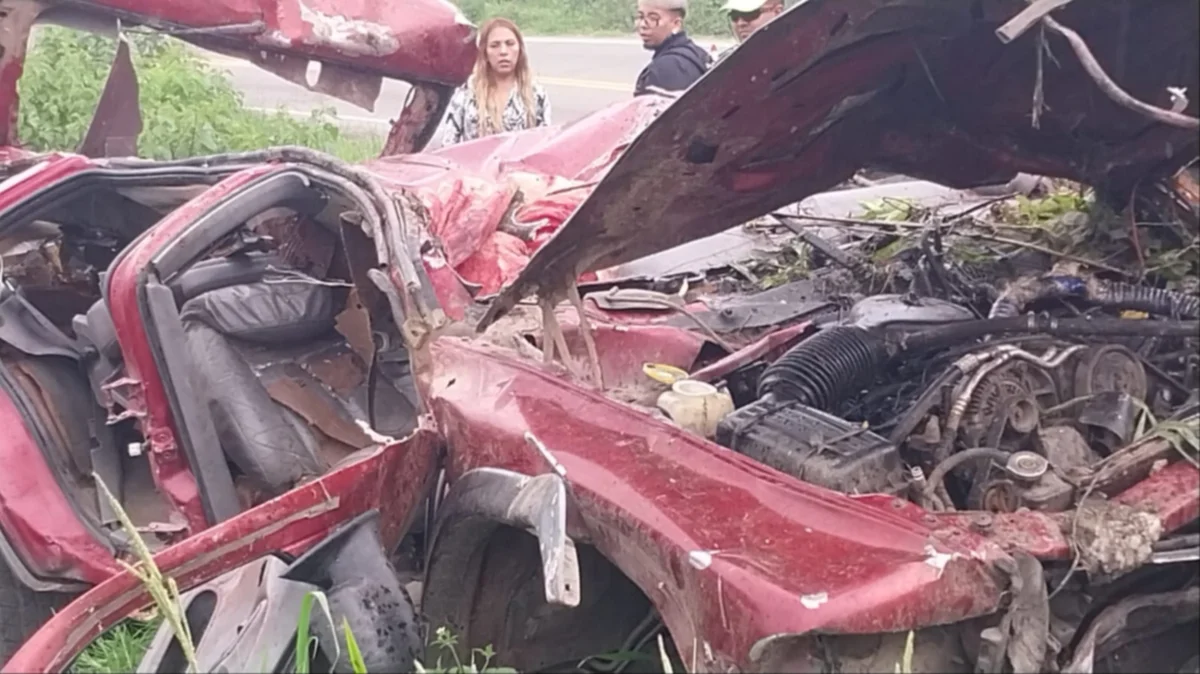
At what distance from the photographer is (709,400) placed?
8.88 ft

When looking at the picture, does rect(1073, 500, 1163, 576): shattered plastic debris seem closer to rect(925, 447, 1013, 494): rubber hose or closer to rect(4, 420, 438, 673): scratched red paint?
rect(925, 447, 1013, 494): rubber hose

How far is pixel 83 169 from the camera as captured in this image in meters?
3.84

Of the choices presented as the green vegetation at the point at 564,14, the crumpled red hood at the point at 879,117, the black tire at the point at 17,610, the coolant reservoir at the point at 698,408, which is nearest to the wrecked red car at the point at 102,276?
the black tire at the point at 17,610

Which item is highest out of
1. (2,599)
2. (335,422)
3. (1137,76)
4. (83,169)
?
(1137,76)

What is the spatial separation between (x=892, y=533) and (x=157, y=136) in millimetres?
7859

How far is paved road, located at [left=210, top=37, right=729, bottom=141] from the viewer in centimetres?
1319

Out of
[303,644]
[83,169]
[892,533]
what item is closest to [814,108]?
[892,533]

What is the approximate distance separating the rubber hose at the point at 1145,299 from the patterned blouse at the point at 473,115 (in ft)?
12.0

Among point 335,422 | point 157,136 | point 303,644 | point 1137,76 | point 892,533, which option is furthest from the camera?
point 157,136

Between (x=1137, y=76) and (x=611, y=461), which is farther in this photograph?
(x=1137, y=76)

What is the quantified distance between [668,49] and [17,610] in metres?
4.26

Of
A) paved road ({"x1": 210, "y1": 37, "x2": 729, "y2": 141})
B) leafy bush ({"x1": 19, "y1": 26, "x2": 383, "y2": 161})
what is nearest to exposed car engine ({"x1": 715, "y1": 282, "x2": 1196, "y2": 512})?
leafy bush ({"x1": 19, "y1": 26, "x2": 383, "y2": 161})

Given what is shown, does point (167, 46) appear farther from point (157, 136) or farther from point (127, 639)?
point (127, 639)

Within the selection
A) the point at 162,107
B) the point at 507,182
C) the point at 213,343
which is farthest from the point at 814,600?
the point at 162,107
